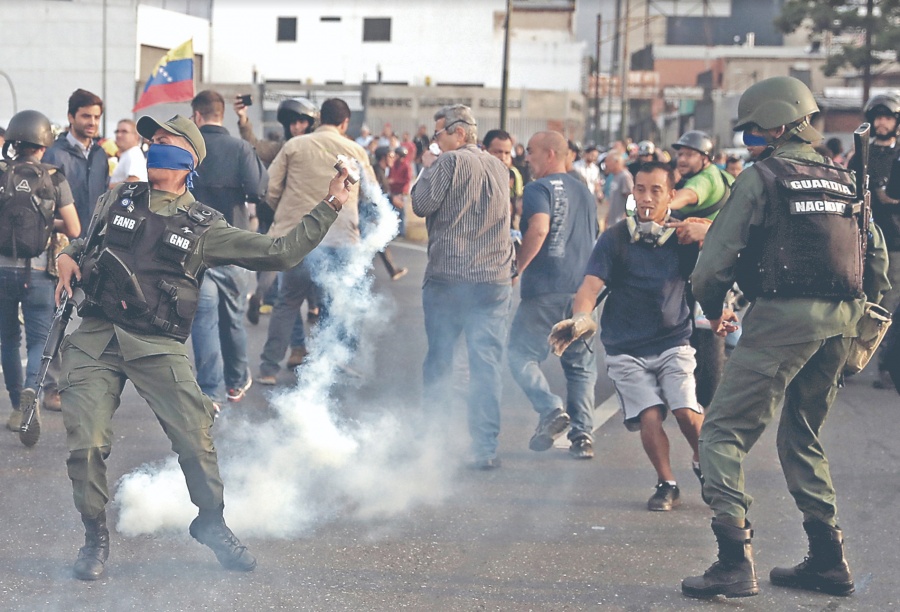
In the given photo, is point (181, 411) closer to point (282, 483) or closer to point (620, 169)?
point (282, 483)

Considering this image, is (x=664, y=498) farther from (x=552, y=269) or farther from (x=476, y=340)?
(x=552, y=269)

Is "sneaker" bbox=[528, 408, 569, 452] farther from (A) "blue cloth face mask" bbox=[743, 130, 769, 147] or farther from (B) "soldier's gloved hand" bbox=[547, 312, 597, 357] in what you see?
(A) "blue cloth face mask" bbox=[743, 130, 769, 147]

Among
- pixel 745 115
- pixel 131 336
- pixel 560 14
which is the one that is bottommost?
pixel 131 336

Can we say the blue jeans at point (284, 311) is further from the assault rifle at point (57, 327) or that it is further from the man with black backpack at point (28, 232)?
the assault rifle at point (57, 327)

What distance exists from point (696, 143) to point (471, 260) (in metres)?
1.90

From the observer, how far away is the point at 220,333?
7.98 meters

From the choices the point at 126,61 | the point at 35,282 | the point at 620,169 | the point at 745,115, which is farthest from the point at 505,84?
the point at 126,61

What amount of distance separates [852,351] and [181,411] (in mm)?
2587

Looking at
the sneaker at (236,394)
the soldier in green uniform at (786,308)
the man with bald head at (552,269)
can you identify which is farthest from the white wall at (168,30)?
the soldier in green uniform at (786,308)

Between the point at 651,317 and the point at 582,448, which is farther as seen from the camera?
the point at 582,448

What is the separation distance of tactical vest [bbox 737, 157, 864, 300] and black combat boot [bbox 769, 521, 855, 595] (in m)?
0.92

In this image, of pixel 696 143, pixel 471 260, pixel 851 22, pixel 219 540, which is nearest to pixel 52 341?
pixel 219 540

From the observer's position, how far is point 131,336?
4574mm

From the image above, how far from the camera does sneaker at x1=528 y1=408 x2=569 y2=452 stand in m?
6.64
